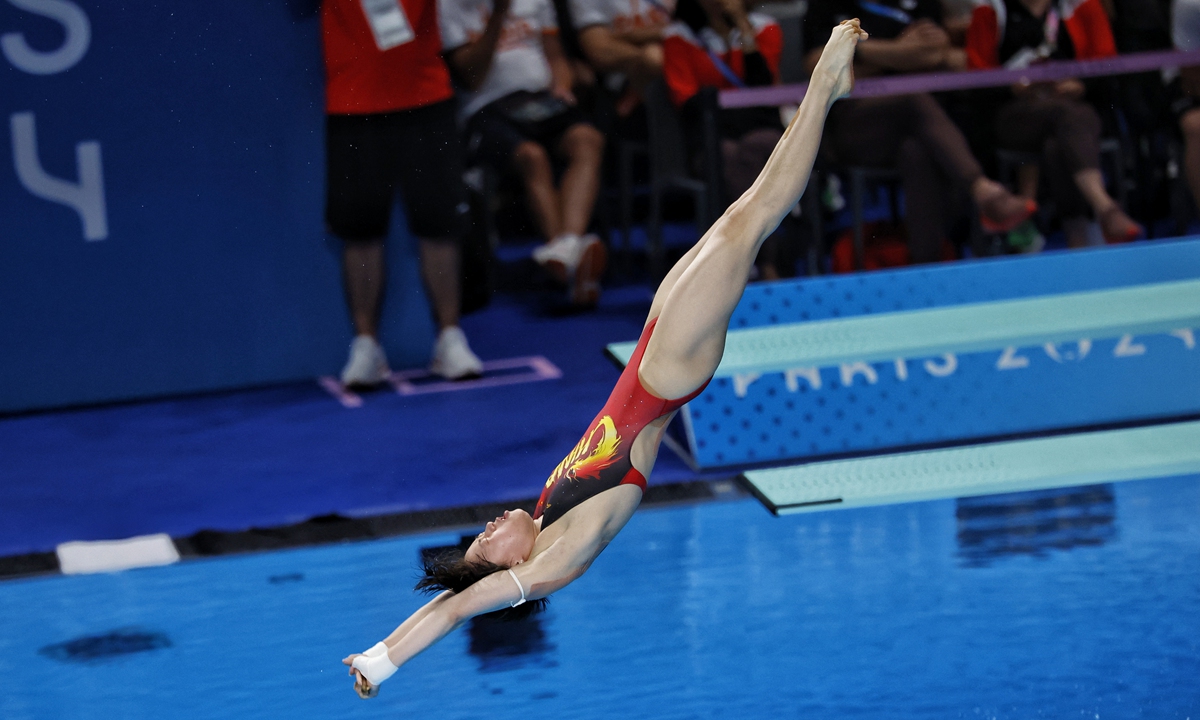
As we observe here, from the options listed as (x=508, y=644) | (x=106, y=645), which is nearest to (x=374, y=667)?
(x=508, y=644)

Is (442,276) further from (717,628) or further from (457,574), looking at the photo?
(457,574)

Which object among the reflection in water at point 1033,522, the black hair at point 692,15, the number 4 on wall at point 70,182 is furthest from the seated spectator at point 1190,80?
the number 4 on wall at point 70,182

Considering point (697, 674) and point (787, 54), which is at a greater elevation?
point (787, 54)

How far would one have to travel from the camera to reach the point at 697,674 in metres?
3.25

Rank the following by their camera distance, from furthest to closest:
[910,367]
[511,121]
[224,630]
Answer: [511,121] → [910,367] → [224,630]

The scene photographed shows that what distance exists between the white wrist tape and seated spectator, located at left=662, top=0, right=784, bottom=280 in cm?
331

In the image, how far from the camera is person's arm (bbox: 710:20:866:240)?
2.85m

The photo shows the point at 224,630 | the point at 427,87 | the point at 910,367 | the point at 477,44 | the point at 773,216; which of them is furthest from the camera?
the point at 477,44

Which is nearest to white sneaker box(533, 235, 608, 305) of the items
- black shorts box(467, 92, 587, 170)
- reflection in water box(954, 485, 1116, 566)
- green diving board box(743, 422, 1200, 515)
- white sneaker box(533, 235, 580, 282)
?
white sneaker box(533, 235, 580, 282)

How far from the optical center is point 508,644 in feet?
11.5

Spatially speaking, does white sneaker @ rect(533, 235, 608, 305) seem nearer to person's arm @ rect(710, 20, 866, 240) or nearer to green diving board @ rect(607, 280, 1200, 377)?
green diving board @ rect(607, 280, 1200, 377)

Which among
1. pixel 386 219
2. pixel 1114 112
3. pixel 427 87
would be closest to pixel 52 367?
pixel 386 219

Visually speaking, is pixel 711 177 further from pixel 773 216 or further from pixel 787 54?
pixel 773 216

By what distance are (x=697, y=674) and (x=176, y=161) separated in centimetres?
335
